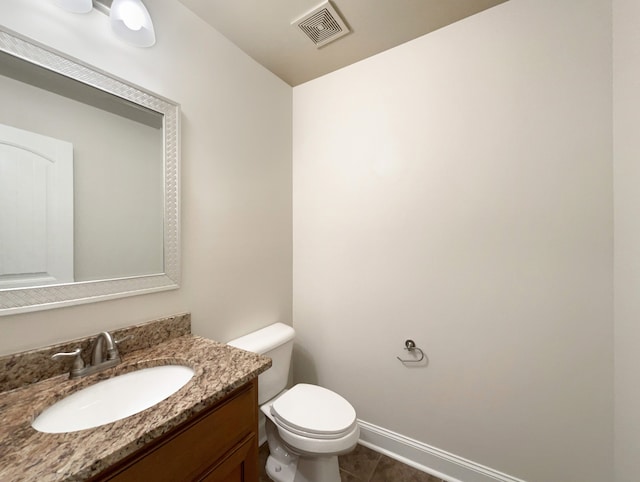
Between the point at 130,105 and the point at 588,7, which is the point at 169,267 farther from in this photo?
the point at 588,7

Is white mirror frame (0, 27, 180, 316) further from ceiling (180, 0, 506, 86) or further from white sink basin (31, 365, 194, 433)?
ceiling (180, 0, 506, 86)

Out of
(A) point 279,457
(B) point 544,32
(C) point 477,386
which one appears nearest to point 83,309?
(A) point 279,457

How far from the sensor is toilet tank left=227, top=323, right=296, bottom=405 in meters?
1.38

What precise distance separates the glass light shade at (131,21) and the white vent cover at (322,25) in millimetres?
704

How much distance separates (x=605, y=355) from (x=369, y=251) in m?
1.13

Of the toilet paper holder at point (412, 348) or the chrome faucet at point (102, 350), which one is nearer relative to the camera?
the chrome faucet at point (102, 350)

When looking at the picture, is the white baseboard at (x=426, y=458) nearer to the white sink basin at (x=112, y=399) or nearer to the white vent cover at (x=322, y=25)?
the white sink basin at (x=112, y=399)

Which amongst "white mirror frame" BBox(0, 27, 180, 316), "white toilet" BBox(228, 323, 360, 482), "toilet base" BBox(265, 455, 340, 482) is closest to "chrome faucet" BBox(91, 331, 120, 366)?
"white mirror frame" BBox(0, 27, 180, 316)

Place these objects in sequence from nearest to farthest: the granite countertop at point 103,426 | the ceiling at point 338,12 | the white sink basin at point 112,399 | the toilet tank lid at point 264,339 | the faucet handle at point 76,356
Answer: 1. the granite countertop at point 103,426
2. the white sink basin at point 112,399
3. the faucet handle at point 76,356
4. the ceiling at point 338,12
5. the toilet tank lid at point 264,339

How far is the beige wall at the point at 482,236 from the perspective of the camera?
3.58 ft

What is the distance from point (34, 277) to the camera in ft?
2.73

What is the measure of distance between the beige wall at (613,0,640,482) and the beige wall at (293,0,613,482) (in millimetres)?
41

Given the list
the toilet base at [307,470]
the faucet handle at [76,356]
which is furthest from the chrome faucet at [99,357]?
the toilet base at [307,470]

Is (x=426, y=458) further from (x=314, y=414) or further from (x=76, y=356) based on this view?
(x=76, y=356)
